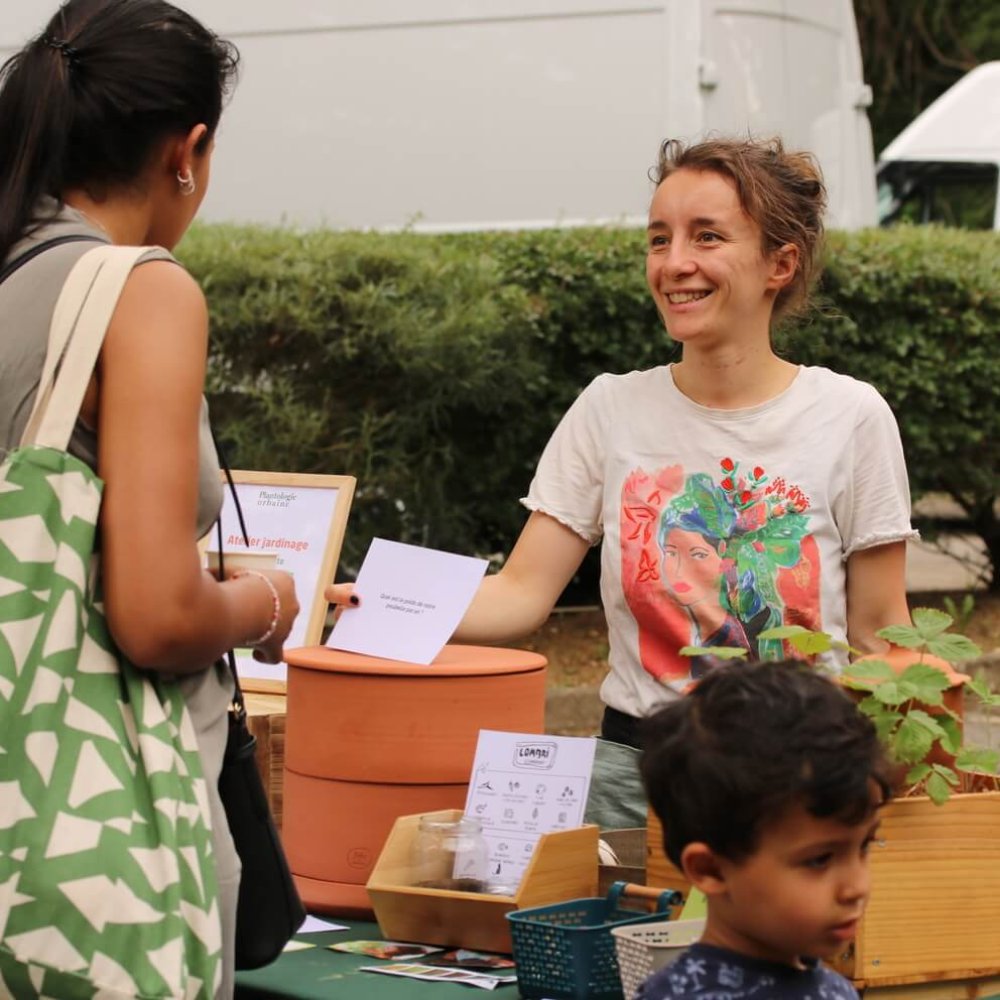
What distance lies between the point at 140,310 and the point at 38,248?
0.18m

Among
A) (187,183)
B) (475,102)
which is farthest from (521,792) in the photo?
(475,102)

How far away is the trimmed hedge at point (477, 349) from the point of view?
6988 mm

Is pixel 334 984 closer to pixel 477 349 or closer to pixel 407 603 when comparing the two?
pixel 407 603

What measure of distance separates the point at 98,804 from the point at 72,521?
29cm

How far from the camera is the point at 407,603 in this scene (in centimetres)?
281

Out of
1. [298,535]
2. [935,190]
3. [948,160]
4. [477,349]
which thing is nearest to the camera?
[298,535]

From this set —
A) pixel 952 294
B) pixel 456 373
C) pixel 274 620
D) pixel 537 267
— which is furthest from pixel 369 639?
pixel 952 294

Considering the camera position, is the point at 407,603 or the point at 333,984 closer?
the point at 333,984

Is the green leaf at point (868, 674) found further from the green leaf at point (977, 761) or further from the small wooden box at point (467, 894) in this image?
the small wooden box at point (467, 894)

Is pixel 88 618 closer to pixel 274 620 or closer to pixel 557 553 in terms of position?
pixel 274 620

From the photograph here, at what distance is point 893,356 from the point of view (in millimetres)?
7750

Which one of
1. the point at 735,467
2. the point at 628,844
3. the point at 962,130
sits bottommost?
the point at 628,844

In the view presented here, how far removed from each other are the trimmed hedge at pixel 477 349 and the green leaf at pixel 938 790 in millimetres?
4847

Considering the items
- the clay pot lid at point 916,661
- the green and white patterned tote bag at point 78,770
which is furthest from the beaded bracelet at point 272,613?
the clay pot lid at point 916,661
